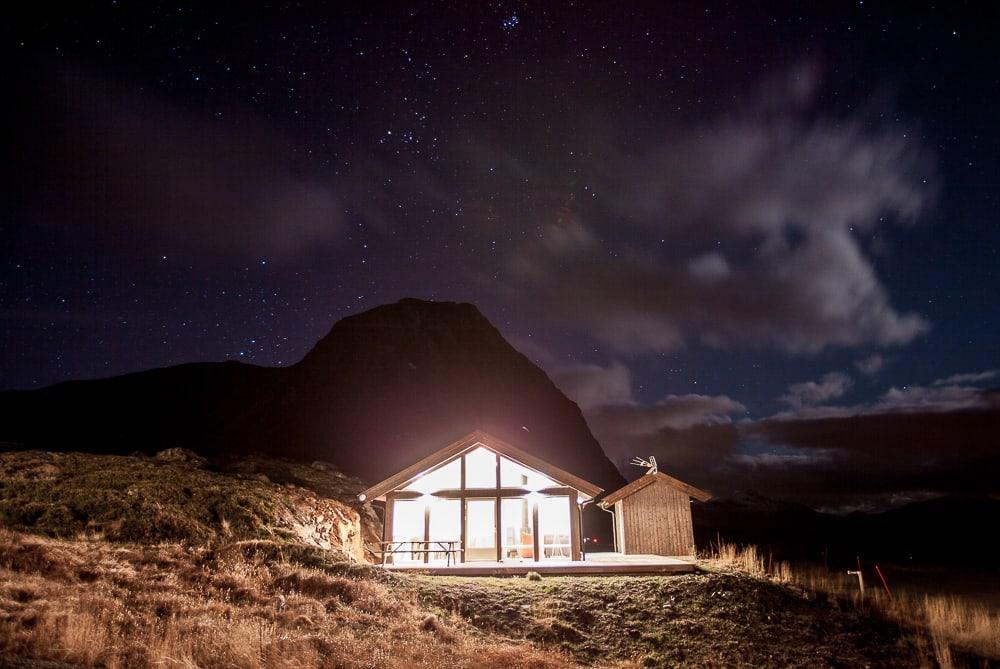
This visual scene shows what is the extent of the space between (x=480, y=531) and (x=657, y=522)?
7.87m

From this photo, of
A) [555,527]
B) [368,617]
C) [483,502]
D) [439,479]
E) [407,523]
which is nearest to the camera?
[368,617]

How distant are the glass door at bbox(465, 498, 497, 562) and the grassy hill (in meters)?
6.30

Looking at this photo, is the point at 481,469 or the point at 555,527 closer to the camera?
the point at 481,469

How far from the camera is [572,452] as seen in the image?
316 ft

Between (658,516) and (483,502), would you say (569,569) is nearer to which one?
(483,502)

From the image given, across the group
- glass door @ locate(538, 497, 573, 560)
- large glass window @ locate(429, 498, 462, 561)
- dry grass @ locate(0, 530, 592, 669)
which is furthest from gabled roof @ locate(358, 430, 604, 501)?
dry grass @ locate(0, 530, 592, 669)

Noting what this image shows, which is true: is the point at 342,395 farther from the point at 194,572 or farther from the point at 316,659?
the point at 316,659

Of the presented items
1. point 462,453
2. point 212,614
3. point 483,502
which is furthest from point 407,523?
point 212,614

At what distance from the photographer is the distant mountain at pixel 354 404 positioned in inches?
2680

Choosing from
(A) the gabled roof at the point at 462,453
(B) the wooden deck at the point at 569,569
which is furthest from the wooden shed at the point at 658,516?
(B) the wooden deck at the point at 569,569

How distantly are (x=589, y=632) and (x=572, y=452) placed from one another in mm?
83431

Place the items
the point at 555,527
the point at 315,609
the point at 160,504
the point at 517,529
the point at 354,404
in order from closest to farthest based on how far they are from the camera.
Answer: the point at 315,609 → the point at 160,504 → the point at 555,527 → the point at 517,529 → the point at 354,404

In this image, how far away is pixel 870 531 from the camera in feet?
Answer: 335

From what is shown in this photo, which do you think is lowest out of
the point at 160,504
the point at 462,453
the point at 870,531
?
the point at 870,531
